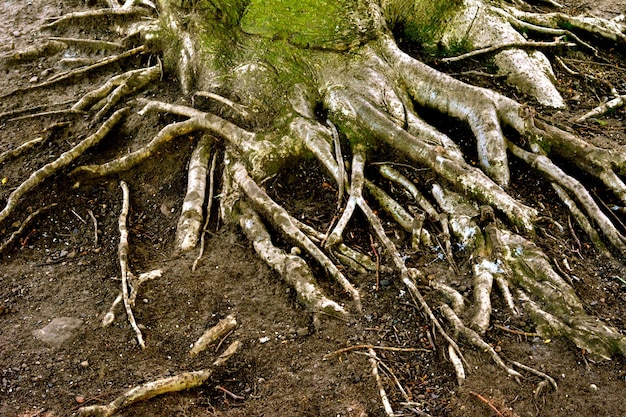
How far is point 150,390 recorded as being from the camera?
3414 mm

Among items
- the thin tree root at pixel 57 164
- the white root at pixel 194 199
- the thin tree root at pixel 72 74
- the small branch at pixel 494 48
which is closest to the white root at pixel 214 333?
the white root at pixel 194 199

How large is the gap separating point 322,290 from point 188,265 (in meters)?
1.14

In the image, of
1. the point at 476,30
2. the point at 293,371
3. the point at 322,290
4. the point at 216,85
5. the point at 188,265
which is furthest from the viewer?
the point at 476,30

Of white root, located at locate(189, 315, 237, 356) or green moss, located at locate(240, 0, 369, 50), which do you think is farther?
green moss, located at locate(240, 0, 369, 50)

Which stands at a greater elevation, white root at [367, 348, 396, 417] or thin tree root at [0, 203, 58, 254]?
white root at [367, 348, 396, 417]

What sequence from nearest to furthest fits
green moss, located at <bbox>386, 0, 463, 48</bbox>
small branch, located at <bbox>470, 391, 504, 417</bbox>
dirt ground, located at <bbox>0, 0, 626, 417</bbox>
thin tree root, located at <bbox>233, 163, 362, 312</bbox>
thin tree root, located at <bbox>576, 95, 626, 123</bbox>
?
small branch, located at <bbox>470, 391, 504, 417</bbox>
dirt ground, located at <bbox>0, 0, 626, 417</bbox>
thin tree root, located at <bbox>233, 163, 362, 312</bbox>
thin tree root, located at <bbox>576, 95, 626, 123</bbox>
green moss, located at <bbox>386, 0, 463, 48</bbox>

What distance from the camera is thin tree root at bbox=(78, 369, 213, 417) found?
3.26 metres

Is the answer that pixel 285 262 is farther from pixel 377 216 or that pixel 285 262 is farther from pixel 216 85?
pixel 216 85

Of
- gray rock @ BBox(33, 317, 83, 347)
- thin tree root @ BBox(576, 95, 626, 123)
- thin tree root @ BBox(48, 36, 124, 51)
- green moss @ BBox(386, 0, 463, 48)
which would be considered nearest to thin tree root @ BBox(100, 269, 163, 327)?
gray rock @ BBox(33, 317, 83, 347)

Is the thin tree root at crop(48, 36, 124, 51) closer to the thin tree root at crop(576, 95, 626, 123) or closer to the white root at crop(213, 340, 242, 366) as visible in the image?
the white root at crop(213, 340, 242, 366)

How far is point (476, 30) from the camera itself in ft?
20.7

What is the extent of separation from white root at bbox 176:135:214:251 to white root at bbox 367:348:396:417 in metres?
1.81

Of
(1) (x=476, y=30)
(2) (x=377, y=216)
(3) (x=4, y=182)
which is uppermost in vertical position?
(1) (x=476, y=30)

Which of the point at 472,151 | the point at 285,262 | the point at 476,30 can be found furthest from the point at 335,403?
the point at 476,30
